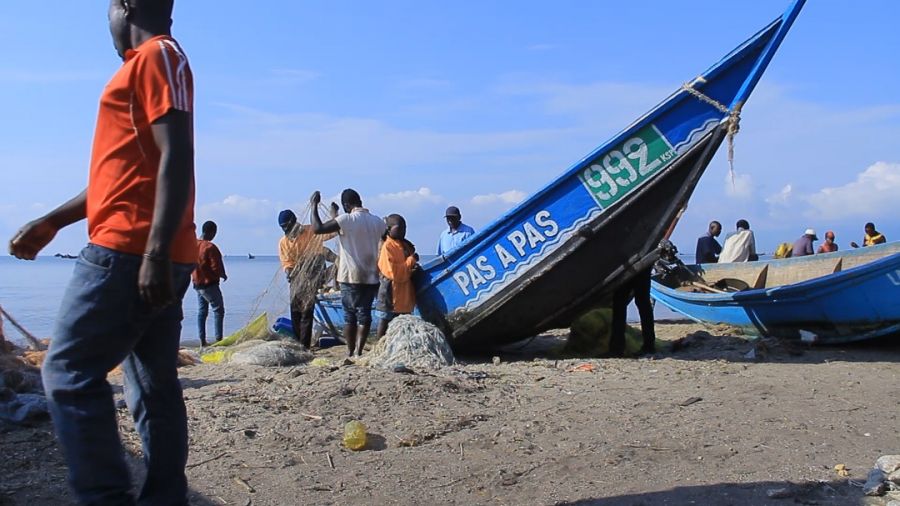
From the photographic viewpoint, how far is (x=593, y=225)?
7512 mm

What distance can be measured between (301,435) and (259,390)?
1.24m

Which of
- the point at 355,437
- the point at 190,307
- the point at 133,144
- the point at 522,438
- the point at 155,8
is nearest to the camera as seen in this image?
the point at 133,144

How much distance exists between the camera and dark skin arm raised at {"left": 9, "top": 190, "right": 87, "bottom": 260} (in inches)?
121

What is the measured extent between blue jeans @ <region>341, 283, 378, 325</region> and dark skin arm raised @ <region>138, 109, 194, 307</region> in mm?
5713

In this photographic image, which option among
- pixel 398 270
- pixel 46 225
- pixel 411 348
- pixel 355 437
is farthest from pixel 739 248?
pixel 46 225

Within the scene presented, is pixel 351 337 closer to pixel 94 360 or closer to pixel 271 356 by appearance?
pixel 271 356

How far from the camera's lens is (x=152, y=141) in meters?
2.62

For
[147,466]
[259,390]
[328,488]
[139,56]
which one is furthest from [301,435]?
[139,56]

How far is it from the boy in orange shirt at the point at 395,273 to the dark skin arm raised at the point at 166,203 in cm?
557

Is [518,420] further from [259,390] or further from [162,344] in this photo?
[162,344]

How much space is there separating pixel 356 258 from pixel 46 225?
5.06 meters

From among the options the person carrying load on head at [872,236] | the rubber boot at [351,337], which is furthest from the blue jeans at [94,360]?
the person carrying load on head at [872,236]

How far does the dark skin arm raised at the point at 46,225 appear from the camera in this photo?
306 centimetres

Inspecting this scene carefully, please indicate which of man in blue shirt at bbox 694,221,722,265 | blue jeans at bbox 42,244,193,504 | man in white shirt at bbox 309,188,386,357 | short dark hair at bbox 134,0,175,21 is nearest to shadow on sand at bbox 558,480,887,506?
blue jeans at bbox 42,244,193,504
